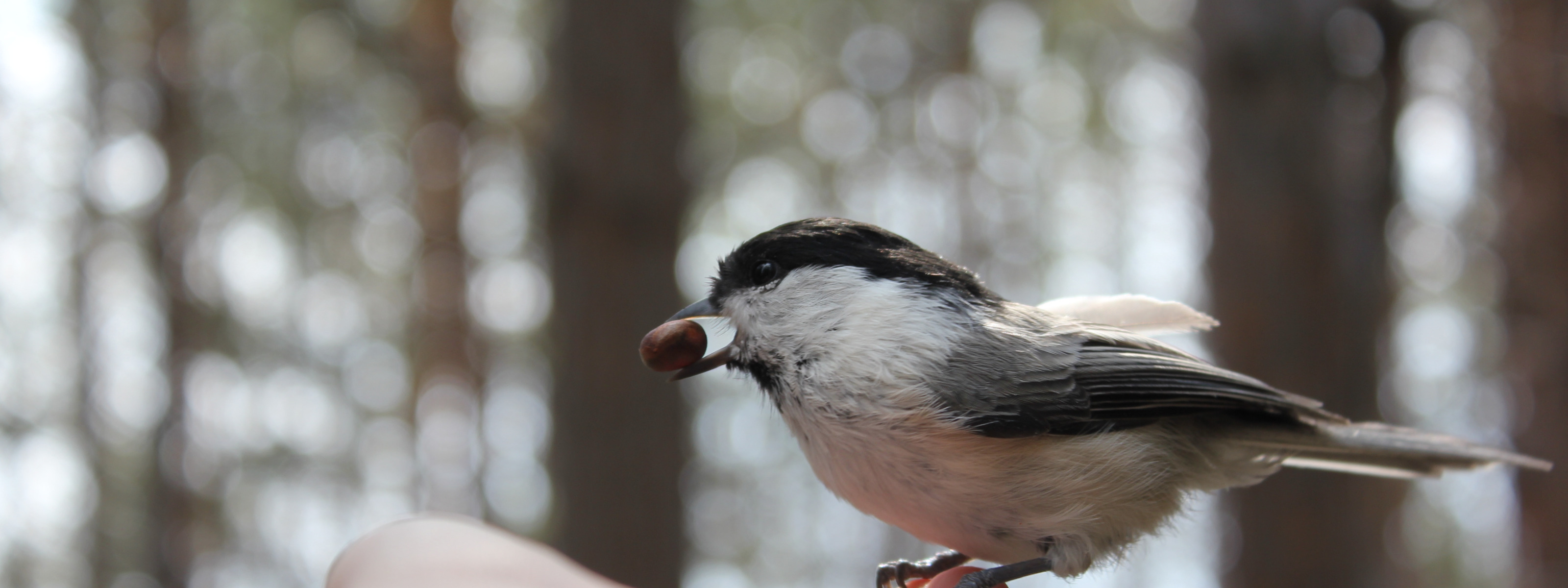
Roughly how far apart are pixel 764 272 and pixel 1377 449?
713mm

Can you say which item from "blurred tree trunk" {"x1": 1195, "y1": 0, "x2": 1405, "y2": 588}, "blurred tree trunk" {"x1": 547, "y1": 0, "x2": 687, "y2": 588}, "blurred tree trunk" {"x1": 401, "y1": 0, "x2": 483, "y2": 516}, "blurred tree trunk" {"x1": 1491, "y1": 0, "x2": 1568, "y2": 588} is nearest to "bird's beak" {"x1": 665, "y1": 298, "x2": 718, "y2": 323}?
"blurred tree trunk" {"x1": 547, "y1": 0, "x2": 687, "y2": 588}

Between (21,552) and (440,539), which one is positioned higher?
(440,539)

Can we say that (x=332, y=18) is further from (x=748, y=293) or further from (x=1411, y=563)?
(x=1411, y=563)

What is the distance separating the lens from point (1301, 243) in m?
1.91

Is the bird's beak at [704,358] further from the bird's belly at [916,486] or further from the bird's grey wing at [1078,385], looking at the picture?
the bird's grey wing at [1078,385]

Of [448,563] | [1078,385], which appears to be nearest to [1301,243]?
[1078,385]

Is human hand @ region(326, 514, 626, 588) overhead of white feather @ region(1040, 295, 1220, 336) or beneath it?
beneath

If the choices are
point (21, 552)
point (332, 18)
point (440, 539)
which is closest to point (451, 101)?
point (332, 18)

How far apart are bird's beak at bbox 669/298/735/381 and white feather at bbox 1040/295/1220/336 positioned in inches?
16.4

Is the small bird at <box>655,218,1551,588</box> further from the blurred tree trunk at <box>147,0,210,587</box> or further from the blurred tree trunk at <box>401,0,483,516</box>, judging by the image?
the blurred tree trunk at <box>147,0,210,587</box>

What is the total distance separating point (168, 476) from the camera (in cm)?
479

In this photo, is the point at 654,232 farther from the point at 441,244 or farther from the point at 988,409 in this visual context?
the point at 441,244

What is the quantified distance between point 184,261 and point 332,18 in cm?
179

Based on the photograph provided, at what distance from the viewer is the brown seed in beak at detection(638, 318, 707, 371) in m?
0.85
